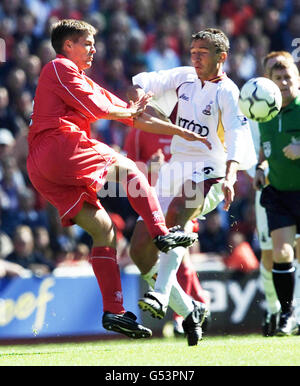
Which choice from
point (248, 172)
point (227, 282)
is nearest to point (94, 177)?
point (248, 172)

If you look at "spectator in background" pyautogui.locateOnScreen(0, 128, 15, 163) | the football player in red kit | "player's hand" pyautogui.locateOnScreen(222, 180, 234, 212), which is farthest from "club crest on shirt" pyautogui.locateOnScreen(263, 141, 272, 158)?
"spectator in background" pyautogui.locateOnScreen(0, 128, 15, 163)

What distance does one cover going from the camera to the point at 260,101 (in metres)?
7.22

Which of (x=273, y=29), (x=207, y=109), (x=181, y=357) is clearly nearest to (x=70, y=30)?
(x=207, y=109)

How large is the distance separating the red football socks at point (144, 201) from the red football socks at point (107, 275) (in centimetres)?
35

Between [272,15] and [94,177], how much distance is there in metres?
10.1

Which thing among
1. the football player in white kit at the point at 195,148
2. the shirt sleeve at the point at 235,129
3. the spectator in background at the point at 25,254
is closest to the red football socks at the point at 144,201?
the football player in white kit at the point at 195,148

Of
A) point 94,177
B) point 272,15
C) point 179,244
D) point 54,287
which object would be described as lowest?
point 54,287

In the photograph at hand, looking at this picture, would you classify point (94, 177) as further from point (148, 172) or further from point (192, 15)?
point (192, 15)

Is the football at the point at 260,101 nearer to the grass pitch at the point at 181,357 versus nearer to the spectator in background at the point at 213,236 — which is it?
the grass pitch at the point at 181,357

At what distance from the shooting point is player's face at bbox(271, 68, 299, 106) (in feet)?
26.5

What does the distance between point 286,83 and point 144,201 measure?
226cm

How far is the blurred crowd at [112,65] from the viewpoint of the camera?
37.0ft

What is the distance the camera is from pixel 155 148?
9219mm

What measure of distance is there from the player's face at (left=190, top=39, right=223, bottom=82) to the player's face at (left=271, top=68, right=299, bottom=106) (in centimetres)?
95
